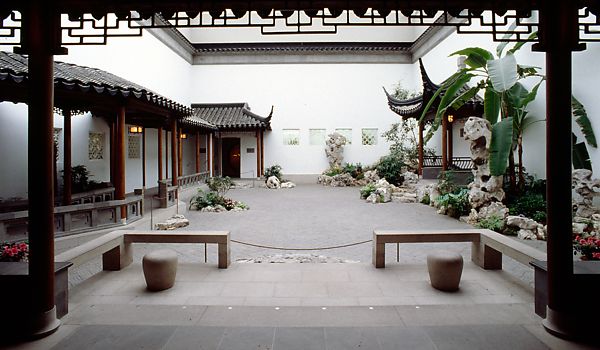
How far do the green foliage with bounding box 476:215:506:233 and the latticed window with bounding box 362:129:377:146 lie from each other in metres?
14.1

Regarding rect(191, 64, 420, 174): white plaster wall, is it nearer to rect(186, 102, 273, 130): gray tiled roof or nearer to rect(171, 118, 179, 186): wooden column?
rect(186, 102, 273, 130): gray tiled roof

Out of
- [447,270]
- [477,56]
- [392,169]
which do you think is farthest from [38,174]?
[392,169]

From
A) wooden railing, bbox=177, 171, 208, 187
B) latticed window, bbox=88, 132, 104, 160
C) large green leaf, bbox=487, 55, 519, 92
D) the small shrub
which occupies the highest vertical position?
large green leaf, bbox=487, 55, 519, 92

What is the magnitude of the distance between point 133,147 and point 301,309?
1309 centimetres

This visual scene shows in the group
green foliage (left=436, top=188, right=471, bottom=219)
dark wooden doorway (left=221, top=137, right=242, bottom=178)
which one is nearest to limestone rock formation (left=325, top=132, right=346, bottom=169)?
dark wooden doorway (left=221, top=137, right=242, bottom=178)

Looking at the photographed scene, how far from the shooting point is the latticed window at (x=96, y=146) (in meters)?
11.8

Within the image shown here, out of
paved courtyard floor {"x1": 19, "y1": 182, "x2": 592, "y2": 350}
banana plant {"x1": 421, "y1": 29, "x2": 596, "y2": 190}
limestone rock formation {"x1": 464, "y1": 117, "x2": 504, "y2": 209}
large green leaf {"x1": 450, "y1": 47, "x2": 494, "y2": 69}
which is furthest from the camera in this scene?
limestone rock formation {"x1": 464, "y1": 117, "x2": 504, "y2": 209}

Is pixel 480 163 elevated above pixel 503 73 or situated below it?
below

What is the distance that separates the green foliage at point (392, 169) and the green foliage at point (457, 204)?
795cm

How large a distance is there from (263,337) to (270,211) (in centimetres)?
889

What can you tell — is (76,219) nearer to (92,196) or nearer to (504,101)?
(92,196)

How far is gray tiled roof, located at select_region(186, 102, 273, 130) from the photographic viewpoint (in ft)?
67.0

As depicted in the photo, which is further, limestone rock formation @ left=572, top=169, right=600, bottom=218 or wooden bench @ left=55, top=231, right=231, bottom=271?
limestone rock formation @ left=572, top=169, right=600, bottom=218

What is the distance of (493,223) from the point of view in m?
8.52
